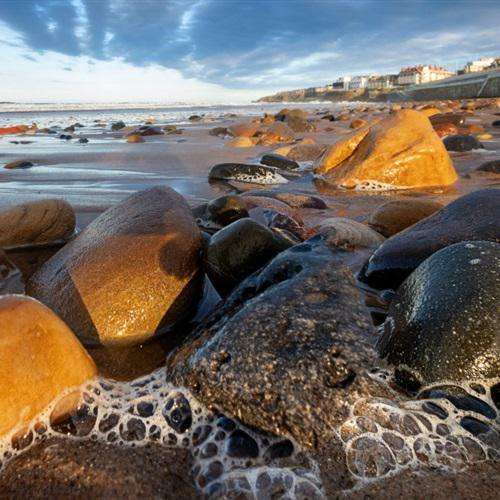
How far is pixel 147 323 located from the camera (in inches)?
85.9

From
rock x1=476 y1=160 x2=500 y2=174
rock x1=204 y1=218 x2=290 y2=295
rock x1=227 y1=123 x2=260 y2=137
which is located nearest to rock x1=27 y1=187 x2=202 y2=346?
rock x1=204 y1=218 x2=290 y2=295

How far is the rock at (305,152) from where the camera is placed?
751 centimetres

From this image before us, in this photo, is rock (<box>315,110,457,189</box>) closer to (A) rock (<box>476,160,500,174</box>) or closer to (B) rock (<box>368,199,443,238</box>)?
(A) rock (<box>476,160,500,174</box>)

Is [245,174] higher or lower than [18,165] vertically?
lower

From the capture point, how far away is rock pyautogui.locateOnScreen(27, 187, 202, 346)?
2152 mm

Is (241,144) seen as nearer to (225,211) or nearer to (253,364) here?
(225,211)

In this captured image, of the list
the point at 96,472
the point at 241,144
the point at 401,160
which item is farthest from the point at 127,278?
the point at 241,144

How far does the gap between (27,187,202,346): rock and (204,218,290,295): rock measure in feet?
0.42

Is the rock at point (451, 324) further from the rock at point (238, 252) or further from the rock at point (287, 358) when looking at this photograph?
the rock at point (238, 252)

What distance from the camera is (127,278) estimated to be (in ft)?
7.37

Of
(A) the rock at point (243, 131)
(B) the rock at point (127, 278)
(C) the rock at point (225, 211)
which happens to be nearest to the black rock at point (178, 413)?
(B) the rock at point (127, 278)

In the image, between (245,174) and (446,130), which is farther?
(446,130)

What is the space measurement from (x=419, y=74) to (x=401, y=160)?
79.6m

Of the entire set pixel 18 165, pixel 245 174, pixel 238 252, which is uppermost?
pixel 238 252
